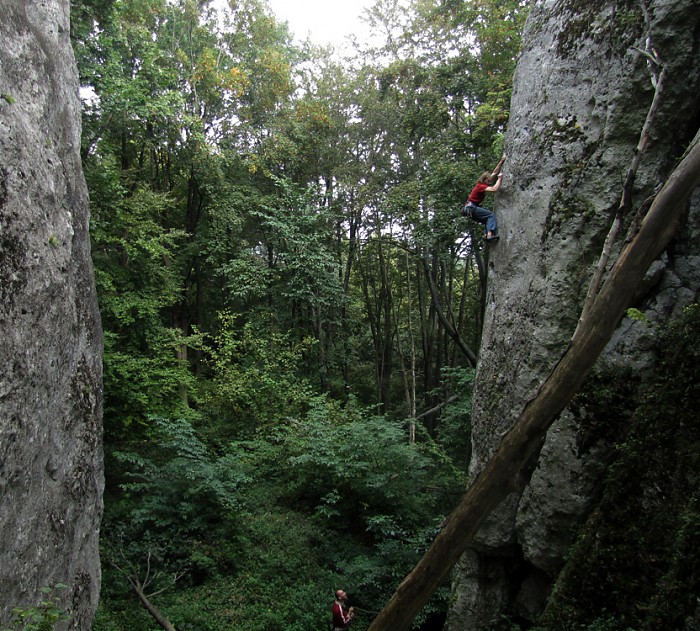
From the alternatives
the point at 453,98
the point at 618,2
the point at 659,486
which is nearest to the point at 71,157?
the point at 618,2

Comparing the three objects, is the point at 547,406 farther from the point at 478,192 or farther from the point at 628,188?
the point at 478,192

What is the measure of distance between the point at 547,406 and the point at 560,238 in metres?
3.22

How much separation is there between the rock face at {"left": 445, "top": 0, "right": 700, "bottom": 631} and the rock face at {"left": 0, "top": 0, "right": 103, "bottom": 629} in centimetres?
479

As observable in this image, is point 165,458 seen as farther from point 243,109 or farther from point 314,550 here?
point 243,109

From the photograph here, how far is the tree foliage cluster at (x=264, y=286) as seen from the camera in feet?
27.5

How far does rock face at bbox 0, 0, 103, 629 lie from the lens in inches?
158

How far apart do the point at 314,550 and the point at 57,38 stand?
30.5 ft

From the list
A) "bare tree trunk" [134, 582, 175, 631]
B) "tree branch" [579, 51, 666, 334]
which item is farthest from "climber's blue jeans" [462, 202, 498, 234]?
"bare tree trunk" [134, 582, 175, 631]

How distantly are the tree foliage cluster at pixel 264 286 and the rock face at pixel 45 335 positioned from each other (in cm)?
267

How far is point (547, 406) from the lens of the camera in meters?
2.87

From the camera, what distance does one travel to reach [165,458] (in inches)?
424

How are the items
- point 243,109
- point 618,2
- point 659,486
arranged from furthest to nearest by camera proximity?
point 243,109 < point 618,2 < point 659,486

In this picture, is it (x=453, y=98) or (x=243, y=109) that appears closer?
(x=453, y=98)

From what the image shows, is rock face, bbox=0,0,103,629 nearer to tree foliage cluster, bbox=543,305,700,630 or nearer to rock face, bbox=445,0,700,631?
rock face, bbox=445,0,700,631
